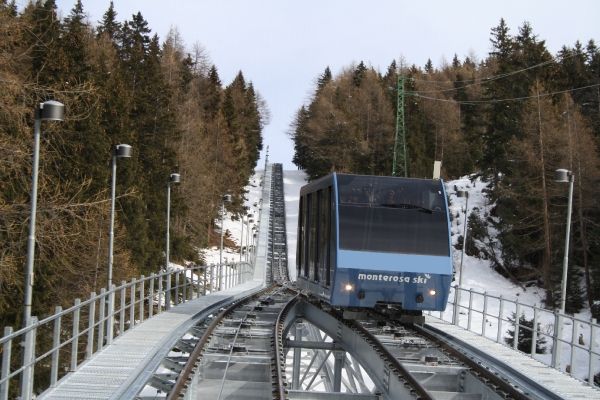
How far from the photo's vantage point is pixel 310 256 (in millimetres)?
21375

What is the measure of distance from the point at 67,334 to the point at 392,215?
58.0 ft

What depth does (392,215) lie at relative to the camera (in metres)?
18.0

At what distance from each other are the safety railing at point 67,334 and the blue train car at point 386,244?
177 inches

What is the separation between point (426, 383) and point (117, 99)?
34.1m

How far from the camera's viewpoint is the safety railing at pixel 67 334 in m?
9.66

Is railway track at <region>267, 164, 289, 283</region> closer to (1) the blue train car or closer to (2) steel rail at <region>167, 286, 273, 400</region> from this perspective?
(2) steel rail at <region>167, 286, 273, 400</region>

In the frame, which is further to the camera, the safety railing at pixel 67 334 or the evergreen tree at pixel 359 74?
the evergreen tree at pixel 359 74

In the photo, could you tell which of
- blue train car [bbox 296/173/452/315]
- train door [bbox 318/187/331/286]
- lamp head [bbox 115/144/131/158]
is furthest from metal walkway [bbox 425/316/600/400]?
lamp head [bbox 115/144/131/158]

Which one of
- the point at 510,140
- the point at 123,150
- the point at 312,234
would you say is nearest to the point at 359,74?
the point at 510,140

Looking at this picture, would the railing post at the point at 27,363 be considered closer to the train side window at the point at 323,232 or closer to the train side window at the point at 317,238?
the train side window at the point at 323,232

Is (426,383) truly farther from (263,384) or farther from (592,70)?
(592,70)

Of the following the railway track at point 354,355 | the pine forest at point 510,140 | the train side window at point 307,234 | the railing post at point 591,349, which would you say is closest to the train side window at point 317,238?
the train side window at point 307,234

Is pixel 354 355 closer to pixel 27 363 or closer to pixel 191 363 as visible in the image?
pixel 191 363

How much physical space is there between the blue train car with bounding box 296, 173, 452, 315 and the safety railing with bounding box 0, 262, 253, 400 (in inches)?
177
